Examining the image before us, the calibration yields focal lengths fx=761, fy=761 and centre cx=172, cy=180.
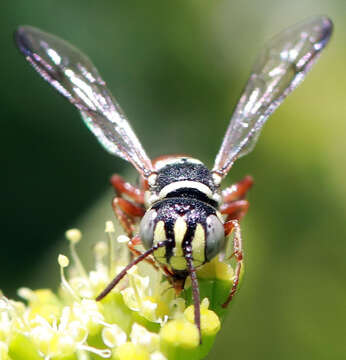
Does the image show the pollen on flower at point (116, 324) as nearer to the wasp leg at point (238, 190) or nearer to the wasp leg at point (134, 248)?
the wasp leg at point (134, 248)

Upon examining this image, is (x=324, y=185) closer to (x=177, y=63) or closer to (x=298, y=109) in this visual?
(x=298, y=109)

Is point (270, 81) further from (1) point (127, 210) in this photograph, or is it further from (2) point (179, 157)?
(1) point (127, 210)

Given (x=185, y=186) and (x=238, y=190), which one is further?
(x=238, y=190)

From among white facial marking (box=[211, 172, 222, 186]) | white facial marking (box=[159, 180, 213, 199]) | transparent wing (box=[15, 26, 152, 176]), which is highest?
transparent wing (box=[15, 26, 152, 176])

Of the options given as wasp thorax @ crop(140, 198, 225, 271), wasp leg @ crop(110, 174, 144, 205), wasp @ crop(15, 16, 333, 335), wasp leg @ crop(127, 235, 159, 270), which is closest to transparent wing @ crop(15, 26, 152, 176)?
wasp @ crop(15, 16, 333, 335)

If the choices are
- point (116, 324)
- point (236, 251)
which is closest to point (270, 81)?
point (236, 251)

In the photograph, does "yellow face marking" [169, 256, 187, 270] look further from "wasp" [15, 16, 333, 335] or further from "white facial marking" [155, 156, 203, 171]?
"white facial marking" [155, 156, 203, 171]
